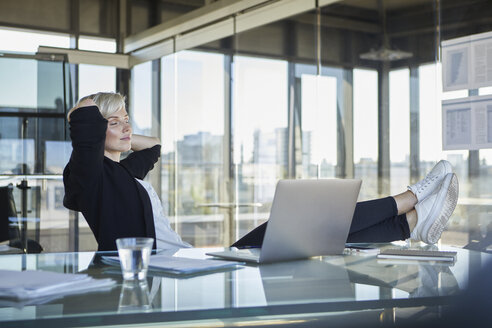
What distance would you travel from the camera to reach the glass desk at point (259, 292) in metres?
0.96

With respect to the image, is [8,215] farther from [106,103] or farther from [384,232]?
[384,232]

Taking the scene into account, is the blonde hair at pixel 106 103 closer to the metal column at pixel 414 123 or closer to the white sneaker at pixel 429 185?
the white sneaker at pixel 429 185

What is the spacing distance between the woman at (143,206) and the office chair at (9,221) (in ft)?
6.72

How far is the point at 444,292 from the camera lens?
1136 millimetres

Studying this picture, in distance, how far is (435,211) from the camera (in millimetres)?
2277

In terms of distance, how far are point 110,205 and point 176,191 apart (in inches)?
159

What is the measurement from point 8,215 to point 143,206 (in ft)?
7.56

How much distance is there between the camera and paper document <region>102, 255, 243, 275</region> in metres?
1.37

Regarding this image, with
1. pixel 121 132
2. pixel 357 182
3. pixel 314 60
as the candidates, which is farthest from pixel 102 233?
pixel 314 60

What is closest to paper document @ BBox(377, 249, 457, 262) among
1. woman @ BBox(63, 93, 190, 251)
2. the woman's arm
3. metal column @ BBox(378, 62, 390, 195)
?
woman @ BBox(63, 93, 190, 251)

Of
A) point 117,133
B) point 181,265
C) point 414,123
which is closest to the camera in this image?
point 181,265

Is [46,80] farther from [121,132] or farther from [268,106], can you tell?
[121,132]

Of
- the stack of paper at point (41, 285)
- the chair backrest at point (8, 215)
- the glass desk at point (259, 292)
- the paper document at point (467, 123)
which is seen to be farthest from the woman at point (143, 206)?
the chair backrest at point (8, 215)

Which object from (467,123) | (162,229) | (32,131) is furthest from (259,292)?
(32,131)
